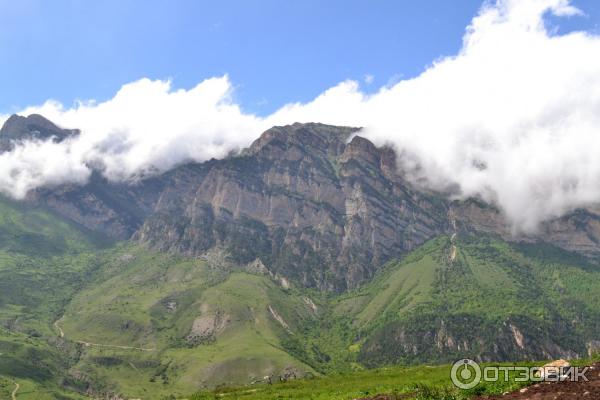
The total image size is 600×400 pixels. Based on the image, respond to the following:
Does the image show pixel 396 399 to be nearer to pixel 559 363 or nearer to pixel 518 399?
pixel 518 399

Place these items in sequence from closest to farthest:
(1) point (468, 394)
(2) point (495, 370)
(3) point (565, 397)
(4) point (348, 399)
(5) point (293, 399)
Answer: (3) point (565, 397), (1) point (468, 394), (2) point (495, 370), (4) point (348, 399), (5) point (293, 399)

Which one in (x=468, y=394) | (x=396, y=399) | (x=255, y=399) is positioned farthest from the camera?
(x=255, y=399)

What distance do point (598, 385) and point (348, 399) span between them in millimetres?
27917

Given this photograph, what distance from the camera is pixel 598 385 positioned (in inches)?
1567

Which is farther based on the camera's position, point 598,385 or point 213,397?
point 213,397

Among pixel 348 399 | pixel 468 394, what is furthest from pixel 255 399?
pixel 468 394

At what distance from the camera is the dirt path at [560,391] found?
38019 mm

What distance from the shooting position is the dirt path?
3802cm

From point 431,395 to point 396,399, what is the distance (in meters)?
4.58

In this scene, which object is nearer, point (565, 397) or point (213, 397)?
point (565, 397)

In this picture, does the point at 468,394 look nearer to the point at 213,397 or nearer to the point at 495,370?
the point at 495,370

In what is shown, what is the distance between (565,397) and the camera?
38.0 m

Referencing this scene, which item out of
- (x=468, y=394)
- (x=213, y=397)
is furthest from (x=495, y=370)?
(x=213, y=397)

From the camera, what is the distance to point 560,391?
131 feet
